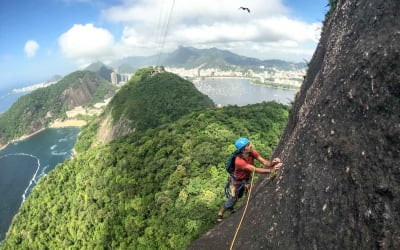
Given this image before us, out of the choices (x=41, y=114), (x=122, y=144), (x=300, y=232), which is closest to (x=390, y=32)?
(x=300, y=232)

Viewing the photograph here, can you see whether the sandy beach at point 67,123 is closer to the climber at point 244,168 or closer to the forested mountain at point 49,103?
the forested mountain at point 49,103

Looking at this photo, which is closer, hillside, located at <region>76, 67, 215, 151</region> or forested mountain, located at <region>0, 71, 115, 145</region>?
hillside, located at <region>76, 67, 215, 151</region>

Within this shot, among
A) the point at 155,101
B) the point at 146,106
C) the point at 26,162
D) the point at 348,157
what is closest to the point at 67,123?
the point at 26,162

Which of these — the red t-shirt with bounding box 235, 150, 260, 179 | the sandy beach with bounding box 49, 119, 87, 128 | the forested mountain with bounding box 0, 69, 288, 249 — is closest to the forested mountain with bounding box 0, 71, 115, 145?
the sandy beach with bounding box 49, 119, 87, 128

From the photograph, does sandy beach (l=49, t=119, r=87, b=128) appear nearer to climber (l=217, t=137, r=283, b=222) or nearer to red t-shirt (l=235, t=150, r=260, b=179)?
climber (l=217, t=137, r=283, b=222)

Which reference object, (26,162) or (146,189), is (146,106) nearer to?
(146,189)
